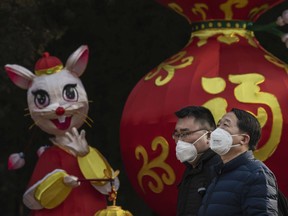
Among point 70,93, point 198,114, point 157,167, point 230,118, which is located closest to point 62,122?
point 70,93

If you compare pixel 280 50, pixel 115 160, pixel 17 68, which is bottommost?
pixel 115 160

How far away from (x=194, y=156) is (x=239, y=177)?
2.83 ft

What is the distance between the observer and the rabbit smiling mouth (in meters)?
10.2

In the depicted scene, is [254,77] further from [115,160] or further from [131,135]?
[115,160]

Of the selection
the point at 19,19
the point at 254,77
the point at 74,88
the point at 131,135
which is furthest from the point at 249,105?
the point at 19,19

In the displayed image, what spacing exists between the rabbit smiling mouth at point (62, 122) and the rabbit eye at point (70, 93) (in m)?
0.18

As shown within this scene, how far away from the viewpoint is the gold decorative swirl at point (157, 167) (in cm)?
941

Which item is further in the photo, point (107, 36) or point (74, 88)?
point (107, 36)

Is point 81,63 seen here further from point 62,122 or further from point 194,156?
point 194,156

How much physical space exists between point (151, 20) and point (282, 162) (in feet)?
13.9

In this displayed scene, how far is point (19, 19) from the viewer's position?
1188 centimetres

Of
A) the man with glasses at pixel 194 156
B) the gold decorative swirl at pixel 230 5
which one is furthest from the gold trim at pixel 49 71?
the man with glasses at pixel 194 156

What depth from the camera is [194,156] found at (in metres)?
6.58

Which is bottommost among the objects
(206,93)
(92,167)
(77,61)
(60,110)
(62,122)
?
(92,167)
